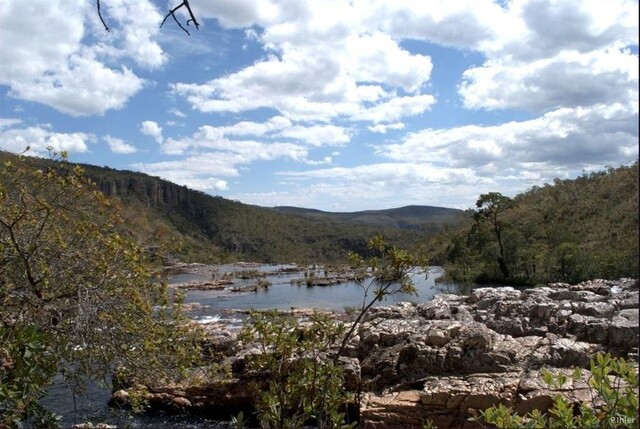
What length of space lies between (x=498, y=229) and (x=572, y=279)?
669cm

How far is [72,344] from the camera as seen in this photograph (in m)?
4.57

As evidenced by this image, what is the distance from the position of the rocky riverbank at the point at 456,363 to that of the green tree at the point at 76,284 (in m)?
4.33

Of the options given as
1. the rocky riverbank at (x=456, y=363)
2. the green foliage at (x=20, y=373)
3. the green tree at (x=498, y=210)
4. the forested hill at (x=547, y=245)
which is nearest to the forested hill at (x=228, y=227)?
the forested hill at (x=547, y=245)

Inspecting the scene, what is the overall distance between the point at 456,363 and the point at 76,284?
8694 millimetres

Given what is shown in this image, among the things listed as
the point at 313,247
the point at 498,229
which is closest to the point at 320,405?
the point at 498,229

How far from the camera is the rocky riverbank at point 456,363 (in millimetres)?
10078

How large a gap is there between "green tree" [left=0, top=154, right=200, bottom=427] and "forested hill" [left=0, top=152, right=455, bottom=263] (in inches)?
2864

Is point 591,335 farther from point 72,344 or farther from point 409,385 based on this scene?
point 72,344

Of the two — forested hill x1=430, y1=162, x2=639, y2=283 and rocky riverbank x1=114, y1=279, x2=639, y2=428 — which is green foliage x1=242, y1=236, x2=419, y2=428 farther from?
forested hill x1=430, y1=162, x2=639, y2=283

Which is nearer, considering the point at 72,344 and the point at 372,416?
the point at 72,344

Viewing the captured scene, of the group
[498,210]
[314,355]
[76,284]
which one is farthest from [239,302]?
[314,355]

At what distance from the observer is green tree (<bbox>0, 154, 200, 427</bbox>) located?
440cm

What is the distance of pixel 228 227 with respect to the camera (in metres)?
99.7

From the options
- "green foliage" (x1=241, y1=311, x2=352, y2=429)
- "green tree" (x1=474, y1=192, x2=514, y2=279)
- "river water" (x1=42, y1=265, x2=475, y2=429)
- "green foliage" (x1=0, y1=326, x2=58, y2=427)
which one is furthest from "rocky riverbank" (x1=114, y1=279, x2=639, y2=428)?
"green tree" (x1=474, y1=192, x2=514, y2=279)
